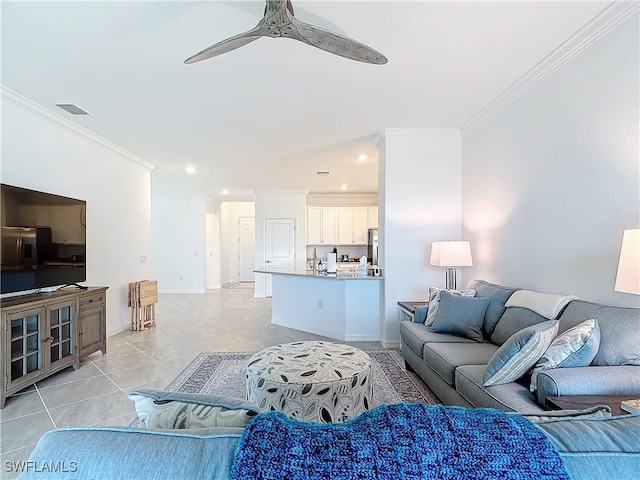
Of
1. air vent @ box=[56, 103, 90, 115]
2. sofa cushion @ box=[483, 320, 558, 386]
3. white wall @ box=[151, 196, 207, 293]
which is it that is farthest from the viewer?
white wall @ box=[151, 196, 207, 293]

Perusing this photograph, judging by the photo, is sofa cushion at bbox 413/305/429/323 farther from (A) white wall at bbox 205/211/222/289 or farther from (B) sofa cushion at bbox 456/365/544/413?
(A) white wall at bbox 205/211/222/289

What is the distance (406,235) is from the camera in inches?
175

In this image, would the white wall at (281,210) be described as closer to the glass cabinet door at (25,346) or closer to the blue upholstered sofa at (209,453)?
the glass cabinet door at (25,346)

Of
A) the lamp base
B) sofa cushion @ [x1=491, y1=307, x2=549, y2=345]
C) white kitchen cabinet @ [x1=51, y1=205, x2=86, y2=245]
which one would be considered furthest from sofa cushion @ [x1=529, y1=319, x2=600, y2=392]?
white kitchen cabinet @ [x1=51, y1=205, x2=86, y2=245]

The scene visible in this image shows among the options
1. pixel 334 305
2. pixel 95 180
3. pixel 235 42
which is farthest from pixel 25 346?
pixel 334 305

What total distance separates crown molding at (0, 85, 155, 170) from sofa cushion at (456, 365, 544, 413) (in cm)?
426

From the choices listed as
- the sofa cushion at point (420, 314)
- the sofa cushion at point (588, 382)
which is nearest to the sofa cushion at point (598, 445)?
the sofa cushion at point (588, 382)

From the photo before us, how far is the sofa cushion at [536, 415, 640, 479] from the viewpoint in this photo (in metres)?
0.65

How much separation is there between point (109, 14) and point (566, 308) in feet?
11.0

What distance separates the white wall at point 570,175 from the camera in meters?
2.15

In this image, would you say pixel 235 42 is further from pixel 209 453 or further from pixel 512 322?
pixel 512 322

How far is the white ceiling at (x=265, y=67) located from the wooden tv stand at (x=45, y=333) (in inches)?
72.8

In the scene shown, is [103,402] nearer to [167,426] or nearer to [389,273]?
[167,426]

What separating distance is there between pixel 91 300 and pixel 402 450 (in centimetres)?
419
